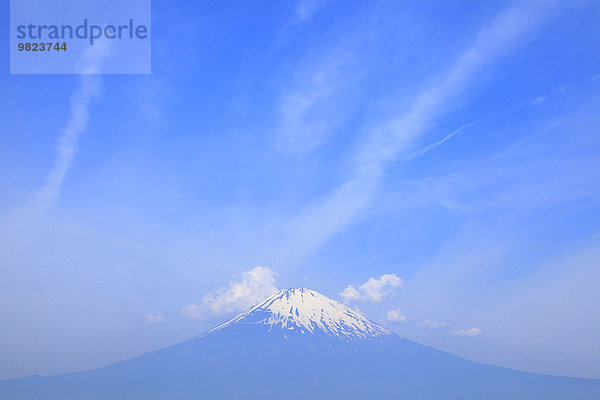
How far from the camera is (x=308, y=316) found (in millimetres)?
88688

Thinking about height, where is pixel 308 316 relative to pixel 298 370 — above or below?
above

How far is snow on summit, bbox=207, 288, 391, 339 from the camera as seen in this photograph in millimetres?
87250

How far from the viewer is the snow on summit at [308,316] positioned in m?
87.2

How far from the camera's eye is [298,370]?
77.9 metres

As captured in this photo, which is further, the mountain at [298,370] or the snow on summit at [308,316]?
the snow on summit at [308,316]

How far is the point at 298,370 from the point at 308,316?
42.1 ft

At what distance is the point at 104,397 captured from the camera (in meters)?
72.3

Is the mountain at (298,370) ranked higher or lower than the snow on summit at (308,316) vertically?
lower

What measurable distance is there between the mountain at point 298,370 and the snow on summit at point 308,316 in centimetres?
21

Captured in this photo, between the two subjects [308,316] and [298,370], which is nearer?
[298,370]

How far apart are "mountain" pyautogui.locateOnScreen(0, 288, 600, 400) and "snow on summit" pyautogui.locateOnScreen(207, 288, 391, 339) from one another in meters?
0.21

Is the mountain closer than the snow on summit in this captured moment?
Yes

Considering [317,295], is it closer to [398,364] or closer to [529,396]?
→ [398,364]

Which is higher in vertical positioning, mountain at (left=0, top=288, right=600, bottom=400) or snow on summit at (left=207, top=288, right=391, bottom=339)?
snow on summit at (left=207, top=288, right=391, bottom=339)
